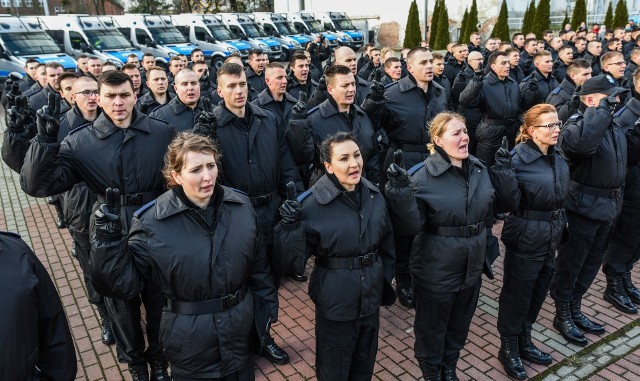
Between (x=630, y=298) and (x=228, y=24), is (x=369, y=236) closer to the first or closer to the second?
(x=630, y=298)

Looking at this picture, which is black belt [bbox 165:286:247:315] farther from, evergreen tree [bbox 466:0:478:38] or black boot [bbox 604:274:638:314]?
evergreen tree [bbox 466:0:478:38]

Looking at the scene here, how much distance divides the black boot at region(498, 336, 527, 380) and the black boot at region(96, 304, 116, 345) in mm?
3267

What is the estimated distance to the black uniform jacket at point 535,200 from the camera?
3690 millimetres

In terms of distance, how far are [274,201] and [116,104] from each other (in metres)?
1.45

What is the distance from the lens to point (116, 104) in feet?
12.1

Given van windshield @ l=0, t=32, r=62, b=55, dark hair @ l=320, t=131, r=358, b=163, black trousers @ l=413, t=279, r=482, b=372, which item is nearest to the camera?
dark hair @ l=320, t=131, r=358, b=163

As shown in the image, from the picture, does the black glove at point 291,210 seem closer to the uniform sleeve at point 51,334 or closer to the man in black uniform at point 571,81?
the uniform sleeve at point 51,334

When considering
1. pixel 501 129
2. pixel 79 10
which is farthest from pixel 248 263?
pixel 79 10

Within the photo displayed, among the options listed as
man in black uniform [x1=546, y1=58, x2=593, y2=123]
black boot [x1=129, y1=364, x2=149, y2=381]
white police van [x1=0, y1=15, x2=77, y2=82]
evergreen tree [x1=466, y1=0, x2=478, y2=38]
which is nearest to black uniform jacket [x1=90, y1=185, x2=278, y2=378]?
black boot [x1=129, y1=364, x2=149, y2=381]

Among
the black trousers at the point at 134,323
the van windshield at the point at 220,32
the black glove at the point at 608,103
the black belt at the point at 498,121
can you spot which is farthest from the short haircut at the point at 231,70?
the van windshield at the point at 220,32

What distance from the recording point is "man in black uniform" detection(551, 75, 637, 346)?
4.06 m

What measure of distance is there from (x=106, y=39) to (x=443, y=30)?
15.8 metres

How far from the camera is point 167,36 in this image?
71.3 ft

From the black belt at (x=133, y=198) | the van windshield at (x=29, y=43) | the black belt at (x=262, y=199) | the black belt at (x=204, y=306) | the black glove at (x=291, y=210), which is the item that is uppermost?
the van windshield at (x=29, y=43)
